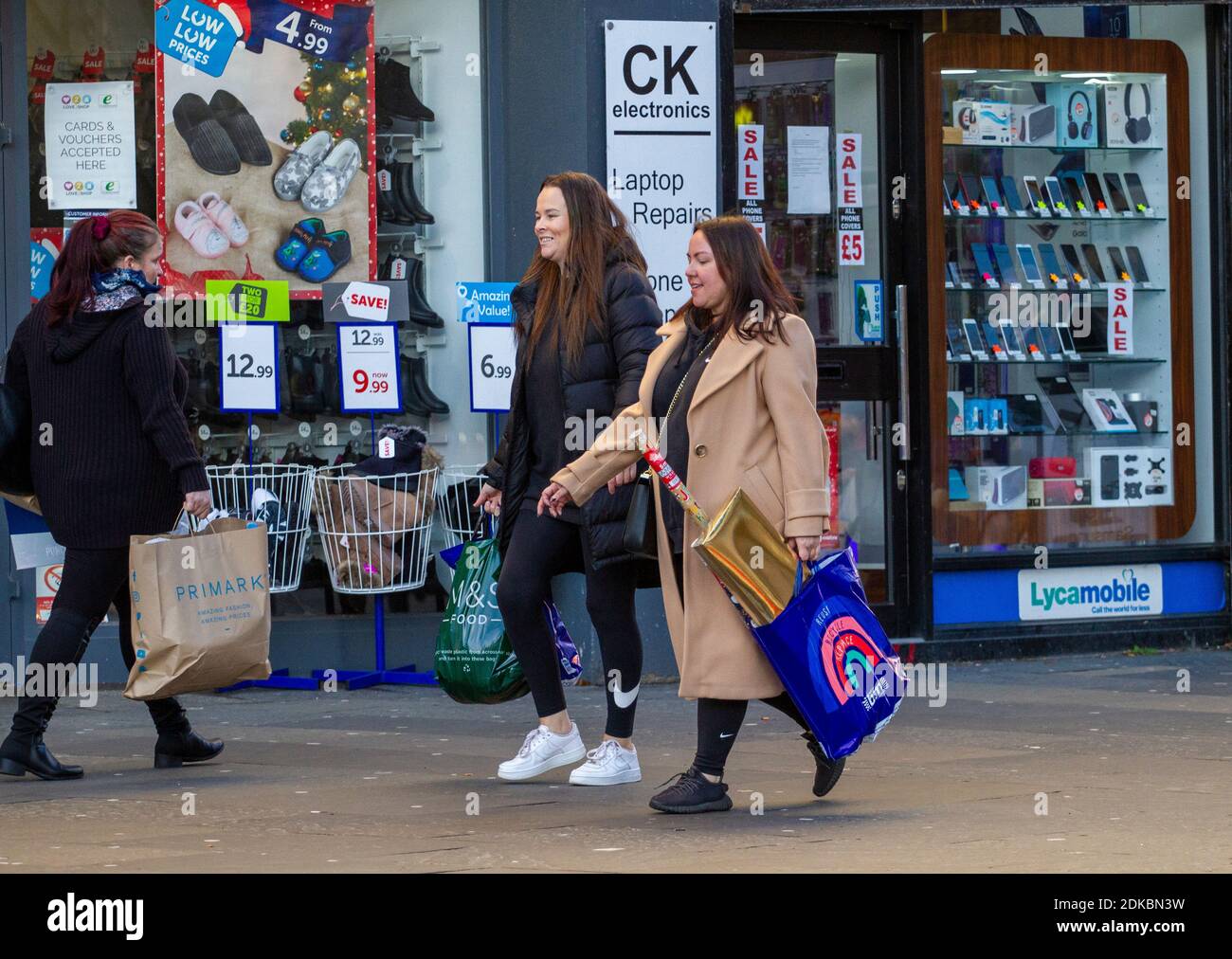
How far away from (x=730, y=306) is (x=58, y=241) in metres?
4.71

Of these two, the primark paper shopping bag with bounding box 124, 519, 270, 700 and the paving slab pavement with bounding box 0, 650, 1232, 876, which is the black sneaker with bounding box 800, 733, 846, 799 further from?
the primark paper shopping bag with bounding box 124, 519, 270, 700

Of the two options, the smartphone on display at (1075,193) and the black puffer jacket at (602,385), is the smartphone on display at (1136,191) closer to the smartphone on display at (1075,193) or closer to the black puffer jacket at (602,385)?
the smartphone on display at (1075,193)

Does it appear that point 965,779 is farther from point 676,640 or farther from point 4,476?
point 4,476

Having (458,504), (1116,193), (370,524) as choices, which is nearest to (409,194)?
(458,504)

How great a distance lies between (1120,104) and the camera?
36.1 feet

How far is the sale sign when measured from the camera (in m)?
11.1

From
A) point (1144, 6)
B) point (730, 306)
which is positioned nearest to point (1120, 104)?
point (1144, 6)

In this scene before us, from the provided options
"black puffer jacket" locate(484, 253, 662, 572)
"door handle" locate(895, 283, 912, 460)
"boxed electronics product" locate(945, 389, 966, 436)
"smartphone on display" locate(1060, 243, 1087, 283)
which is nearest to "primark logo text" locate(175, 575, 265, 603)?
"black puffer jacket" locate(484, 253, 662, 572)

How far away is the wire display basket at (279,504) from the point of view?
9.47 m

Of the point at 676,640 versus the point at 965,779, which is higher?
the point at 676,640

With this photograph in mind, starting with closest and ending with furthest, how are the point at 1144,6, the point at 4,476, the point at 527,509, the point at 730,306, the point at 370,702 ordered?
the point at 730,306
the point at 527,509
the point at 4,476
the point at 370,702
the point at 1144,6

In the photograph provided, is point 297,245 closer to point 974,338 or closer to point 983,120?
point 974,338

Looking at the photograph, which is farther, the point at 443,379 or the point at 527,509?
the point at 443,379

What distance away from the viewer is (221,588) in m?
6.91
